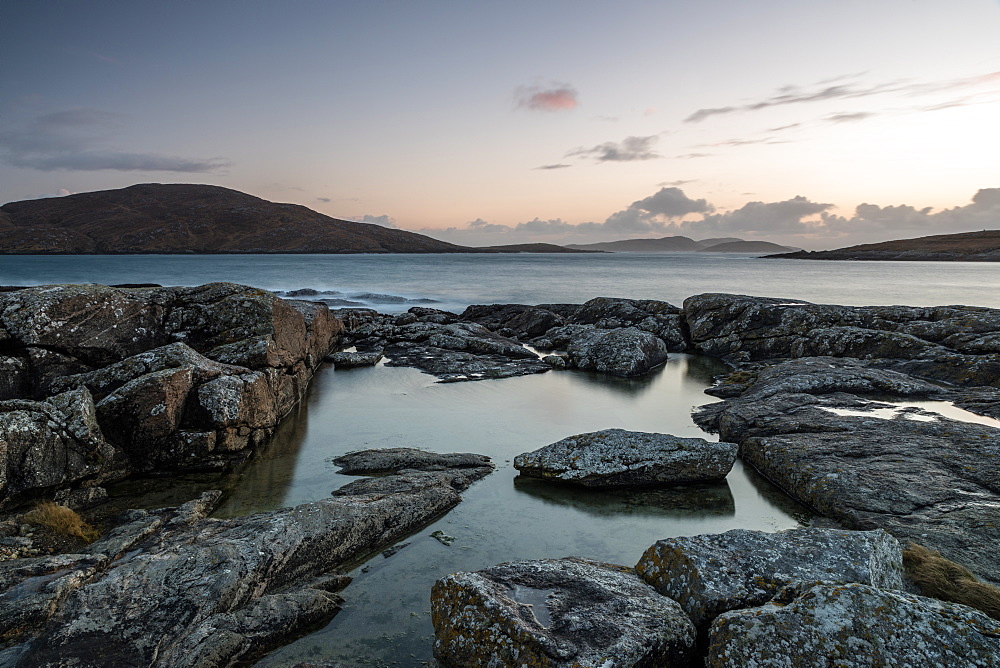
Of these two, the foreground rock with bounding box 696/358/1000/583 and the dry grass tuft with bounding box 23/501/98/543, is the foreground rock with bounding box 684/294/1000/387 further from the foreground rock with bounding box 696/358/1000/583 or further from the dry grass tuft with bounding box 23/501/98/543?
the dry grass tuft with bounding box 23/501/98/543

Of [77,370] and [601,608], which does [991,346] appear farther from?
[77,370]

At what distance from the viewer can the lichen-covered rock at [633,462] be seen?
9.72 meters

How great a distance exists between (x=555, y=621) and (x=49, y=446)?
900cm

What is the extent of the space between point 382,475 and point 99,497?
4817 mm

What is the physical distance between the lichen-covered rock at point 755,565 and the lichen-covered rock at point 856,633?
60 centimetres

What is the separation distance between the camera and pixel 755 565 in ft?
17.9

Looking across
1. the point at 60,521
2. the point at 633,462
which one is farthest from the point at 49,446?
the point at 633,462

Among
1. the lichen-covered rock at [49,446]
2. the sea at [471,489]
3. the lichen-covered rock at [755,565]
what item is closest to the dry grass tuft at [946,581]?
the lichen-covered rock at [755,565]

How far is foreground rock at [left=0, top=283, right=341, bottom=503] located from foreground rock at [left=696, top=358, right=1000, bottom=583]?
37.1ft

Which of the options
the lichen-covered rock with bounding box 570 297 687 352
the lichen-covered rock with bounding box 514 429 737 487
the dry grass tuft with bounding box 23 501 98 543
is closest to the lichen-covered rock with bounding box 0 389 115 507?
the dry grass tuft with bounding box 23 501 98 543

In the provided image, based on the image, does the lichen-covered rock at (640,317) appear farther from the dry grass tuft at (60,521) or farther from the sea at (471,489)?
the dry grass tuft at (60,521)

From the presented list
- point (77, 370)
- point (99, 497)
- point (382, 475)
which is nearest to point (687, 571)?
point (382, 475)

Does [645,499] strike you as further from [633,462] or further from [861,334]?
[861,334]

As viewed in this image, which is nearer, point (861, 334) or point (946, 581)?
point (946, 581)
